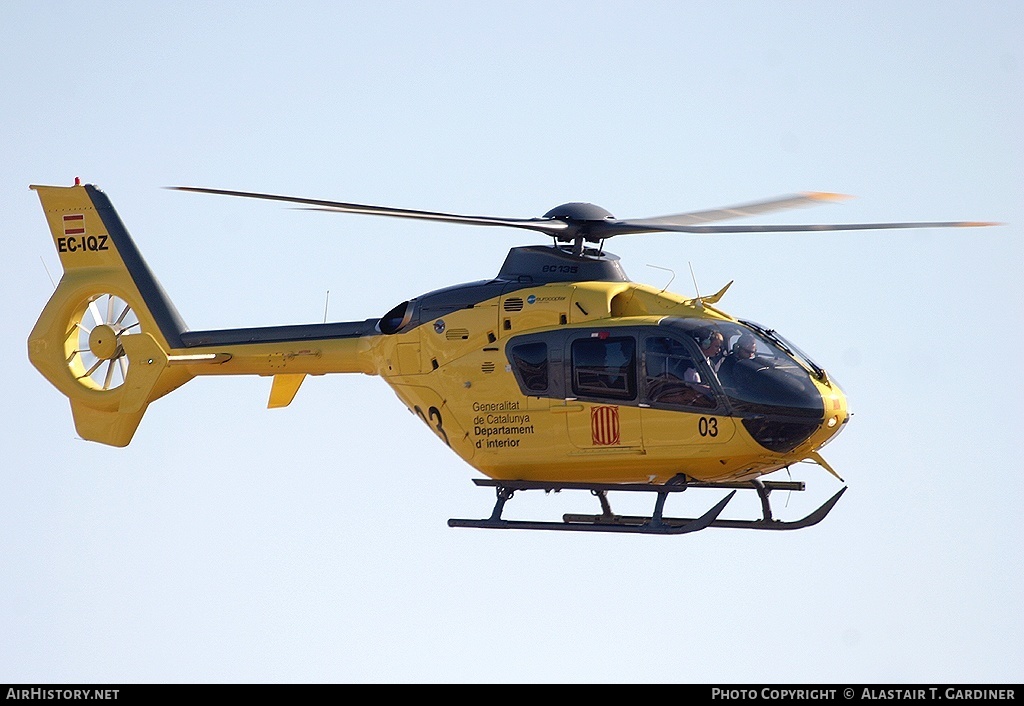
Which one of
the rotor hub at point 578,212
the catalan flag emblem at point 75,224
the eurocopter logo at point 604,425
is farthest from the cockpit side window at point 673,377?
the catalan flag emblem at point 75,224

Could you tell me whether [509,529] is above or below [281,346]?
below

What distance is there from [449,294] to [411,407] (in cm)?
→ 158

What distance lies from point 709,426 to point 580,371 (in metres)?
1.66

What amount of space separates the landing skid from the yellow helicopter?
0.07 feet

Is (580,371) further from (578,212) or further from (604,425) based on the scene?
(578,212)

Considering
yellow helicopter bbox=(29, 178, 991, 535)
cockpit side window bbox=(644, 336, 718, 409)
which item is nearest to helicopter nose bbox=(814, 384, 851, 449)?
yellow helicopter bbox=(29, 178, 991, 535)

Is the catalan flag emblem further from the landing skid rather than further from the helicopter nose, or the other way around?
the helicopter nose

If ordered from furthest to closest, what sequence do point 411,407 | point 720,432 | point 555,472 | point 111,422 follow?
1. point 111,422
2. point 411,407
3. point 555,472
4. point 720,432

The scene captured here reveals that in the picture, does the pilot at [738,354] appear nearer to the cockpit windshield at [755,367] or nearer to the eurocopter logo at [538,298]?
the cockpit windshield at [755,367]

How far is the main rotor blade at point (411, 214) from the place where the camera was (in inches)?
640

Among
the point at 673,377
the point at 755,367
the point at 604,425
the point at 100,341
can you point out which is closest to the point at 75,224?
the point at 100,341
